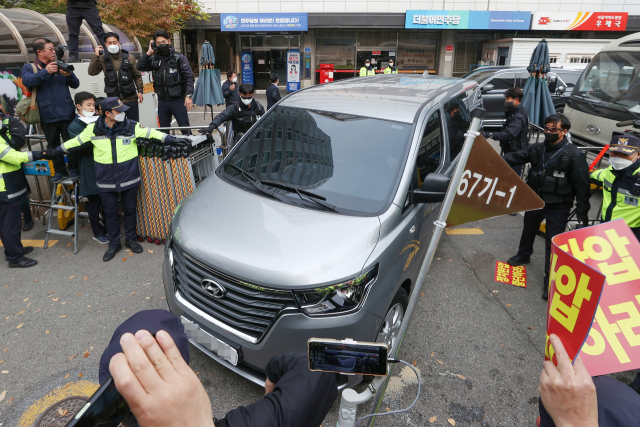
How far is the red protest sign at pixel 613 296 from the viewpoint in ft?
4.32

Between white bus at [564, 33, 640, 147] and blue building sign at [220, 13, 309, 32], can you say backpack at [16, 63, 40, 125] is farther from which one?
blue building sign at [220, 13, 309, 32]

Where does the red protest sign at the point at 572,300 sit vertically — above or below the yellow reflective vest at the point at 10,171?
above

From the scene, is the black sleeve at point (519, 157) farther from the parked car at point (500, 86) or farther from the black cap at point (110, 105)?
the parked car at point (500, 86)

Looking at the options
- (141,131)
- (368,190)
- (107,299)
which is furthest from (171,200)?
(368,190)

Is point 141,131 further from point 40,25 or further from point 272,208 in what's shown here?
point 40,25

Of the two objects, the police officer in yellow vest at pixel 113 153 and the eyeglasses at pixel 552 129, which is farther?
the police officer in yellow vest at pixel 113 153

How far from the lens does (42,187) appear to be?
6.39m

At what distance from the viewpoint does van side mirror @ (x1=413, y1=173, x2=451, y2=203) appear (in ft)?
10.6

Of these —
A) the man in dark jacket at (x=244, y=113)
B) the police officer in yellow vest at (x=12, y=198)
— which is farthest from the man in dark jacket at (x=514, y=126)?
the police officer in yellow vest at (x=12, y=198)

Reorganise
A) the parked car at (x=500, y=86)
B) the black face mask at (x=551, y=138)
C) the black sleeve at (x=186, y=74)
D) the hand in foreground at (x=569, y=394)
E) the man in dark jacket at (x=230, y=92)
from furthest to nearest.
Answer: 1. the parked car at (x=500, y=86)
2. the man in dark jacket at (x=230, y=92)
3. the black sleeve at (x=186, y=74)
4. the black face mask at (x=551, y=138)
5. the hand in foreground at (x=569, y=394)

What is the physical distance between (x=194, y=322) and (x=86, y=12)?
739cm

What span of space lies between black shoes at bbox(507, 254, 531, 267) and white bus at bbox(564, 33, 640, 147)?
3252 mm

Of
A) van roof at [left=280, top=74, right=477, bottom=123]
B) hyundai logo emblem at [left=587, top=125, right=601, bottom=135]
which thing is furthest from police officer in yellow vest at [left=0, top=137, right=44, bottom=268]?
hyundai logo emblem at [left=587, top=125, right=601, bottom=135]

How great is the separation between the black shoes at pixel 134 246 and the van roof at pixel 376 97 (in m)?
2.66
